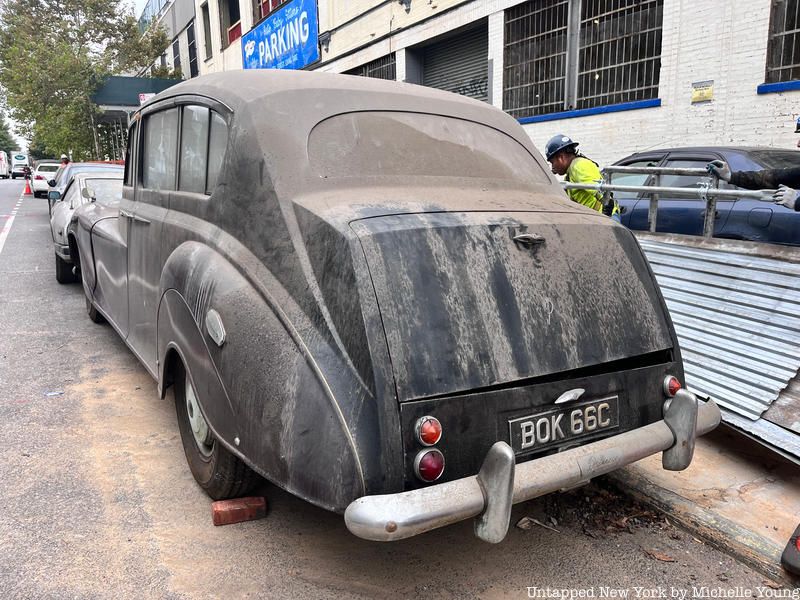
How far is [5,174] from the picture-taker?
2603 inches

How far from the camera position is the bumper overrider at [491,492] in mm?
2014

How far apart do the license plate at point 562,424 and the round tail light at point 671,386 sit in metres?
0.31

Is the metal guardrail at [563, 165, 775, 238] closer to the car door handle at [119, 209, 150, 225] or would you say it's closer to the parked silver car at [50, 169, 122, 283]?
the car door handle at [119, 209, 150, 225]

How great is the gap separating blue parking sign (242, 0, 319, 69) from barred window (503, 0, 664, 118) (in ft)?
30.5

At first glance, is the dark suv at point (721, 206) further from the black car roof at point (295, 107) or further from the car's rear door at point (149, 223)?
the car's rear door at point (149, 223)

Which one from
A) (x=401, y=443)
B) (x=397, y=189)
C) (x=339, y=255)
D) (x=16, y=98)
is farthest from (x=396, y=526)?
(x=16, y=98)

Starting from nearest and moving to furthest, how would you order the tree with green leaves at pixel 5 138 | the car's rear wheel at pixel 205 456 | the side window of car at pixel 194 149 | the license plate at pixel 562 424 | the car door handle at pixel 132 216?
the license plate at pixel 562 424, the car's rear wheel at pixel 205 456, the side window of car at pixel 194 149, the car door handle at pixel 132 216, the tree with green leaves at pixel 5 138

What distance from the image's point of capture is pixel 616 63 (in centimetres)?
1062

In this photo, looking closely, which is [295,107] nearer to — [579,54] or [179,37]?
[579,54]

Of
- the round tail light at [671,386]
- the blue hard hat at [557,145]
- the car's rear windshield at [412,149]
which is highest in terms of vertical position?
the blue hard hat at [557,145]

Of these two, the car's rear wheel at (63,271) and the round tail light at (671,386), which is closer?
the round tail light at (671,386)

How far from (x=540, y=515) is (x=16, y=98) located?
3093 cm

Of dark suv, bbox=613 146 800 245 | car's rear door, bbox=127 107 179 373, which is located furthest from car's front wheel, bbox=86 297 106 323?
dark suv, bbox=613 146 800 245

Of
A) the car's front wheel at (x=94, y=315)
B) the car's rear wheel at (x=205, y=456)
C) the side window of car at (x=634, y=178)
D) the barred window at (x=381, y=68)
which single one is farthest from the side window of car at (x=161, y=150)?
the barred window at (x=381, y=68)
